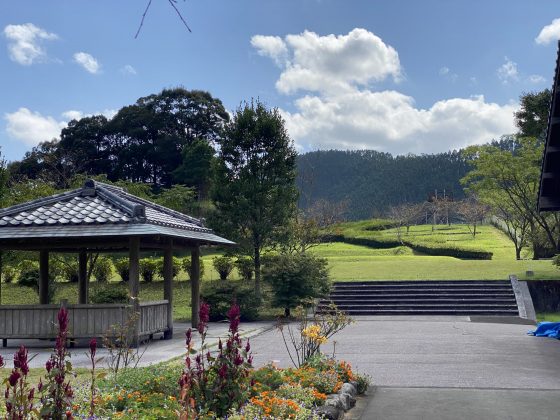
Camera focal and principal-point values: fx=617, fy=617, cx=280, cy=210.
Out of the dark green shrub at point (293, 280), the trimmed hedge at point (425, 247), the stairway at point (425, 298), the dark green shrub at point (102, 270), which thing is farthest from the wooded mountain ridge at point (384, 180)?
the dark green shrub at point (293, 280)

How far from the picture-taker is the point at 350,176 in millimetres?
113250

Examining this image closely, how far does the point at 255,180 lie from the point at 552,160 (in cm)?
1233

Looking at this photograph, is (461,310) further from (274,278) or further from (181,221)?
(181,221)

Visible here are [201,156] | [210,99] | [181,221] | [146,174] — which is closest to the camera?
[181,221]

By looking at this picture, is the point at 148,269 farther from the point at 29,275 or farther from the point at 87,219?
the point at 87,219

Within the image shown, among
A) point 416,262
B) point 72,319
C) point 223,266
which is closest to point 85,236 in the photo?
point 72,319

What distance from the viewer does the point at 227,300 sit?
1961cm

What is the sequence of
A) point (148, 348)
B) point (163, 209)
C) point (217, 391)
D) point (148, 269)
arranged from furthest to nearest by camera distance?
point (148, 269)
point (163, 209)
point (148, 348)
point (217, 391)

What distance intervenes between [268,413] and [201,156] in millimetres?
45026

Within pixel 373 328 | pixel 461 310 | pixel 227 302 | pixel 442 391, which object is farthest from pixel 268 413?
pixel 461 310

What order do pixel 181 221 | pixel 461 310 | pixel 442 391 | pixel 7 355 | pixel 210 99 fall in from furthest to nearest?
pixel 210 99, pixel 461 310, pixel 181 221, pixel 7 355, pixel 442 391

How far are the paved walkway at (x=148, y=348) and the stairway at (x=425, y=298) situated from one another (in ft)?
17.2

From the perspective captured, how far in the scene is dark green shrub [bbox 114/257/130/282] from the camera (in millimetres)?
26375

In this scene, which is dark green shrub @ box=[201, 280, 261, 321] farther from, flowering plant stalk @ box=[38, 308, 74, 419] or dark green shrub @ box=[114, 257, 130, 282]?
flowering plant stalk @ box=[38, 308, 74, 419]
